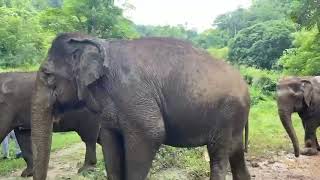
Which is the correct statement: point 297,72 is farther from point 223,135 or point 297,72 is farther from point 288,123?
point 223,135

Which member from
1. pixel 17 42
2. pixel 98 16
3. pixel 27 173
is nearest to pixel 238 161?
pixel 27 173

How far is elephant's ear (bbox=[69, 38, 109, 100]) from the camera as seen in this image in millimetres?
5141

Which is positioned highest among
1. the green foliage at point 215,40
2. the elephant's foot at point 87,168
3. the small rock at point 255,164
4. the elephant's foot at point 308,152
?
the elephant's foot at point 87,168

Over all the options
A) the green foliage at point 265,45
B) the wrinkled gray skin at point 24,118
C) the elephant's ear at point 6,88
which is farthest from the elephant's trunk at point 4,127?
the green foliage at point 265,45

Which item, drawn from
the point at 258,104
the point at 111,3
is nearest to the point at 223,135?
the point at 258,104

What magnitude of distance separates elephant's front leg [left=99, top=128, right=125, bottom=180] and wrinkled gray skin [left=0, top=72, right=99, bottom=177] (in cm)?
315

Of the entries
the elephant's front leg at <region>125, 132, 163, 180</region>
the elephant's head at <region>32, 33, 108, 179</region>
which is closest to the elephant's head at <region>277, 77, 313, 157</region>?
the elephant's front leg at <region>125, 132, 163, 180</region>

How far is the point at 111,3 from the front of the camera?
2877 cm

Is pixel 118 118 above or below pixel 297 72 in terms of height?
above

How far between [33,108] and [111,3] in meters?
23.7

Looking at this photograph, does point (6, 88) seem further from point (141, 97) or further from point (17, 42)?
point (17, 42)

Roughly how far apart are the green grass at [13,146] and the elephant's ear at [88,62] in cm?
483

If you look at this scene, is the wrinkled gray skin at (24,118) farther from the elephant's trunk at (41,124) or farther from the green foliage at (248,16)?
the green foliage at (248,16)

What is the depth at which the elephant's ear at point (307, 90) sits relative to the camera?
11600mm
